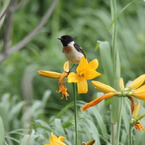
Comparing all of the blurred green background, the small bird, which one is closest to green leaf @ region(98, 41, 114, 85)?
the small bird

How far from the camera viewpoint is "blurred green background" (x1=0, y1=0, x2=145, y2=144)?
17.7 feet

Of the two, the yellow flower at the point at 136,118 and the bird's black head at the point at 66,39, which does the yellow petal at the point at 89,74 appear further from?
the bird's black head at the point at 66,39

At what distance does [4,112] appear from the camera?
3371 millimetres

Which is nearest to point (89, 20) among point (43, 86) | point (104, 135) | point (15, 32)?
point (15, 32)

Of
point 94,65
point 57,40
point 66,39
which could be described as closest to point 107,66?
point 66,39

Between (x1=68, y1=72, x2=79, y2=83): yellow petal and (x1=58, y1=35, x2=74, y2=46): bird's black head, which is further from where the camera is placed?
(x1=58, y1=35, x2=74, y2=46): bird's black head

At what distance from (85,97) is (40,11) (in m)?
2.53

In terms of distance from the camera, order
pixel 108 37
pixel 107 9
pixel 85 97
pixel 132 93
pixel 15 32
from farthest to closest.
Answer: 1. pixel 107 9
2. pixel 15 32
3. pixel 108 37
4. pixel 85 97
5. pixel 132 93

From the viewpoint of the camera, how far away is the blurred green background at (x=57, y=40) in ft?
17.7

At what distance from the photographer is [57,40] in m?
6.34

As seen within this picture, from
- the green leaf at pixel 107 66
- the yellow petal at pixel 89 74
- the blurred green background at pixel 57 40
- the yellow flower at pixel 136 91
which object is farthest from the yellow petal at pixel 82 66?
the blurred green background at pixel 57 40

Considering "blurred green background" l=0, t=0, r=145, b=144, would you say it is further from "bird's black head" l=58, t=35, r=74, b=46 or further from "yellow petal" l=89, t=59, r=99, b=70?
"yellow petal" l=89, t=59, r=99, b=70

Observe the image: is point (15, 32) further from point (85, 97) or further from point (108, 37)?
point (85, 97)

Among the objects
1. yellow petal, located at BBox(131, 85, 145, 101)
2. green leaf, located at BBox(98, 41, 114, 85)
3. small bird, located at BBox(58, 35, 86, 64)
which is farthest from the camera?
green leaf, located at BBox(98, 41, 114, 85)
